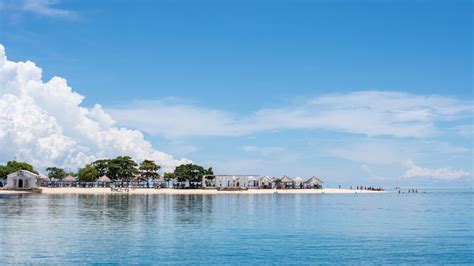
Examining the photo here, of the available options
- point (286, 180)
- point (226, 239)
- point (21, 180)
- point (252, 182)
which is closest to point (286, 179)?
point (286, 180)

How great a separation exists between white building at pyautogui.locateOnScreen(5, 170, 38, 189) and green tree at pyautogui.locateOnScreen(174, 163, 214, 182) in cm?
3751

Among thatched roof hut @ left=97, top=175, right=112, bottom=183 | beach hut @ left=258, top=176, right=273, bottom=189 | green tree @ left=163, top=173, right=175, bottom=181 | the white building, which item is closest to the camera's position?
the white building

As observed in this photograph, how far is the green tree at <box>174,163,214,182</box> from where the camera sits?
474ft

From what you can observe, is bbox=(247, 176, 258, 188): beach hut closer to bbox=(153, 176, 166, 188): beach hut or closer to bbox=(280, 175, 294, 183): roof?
bbox=(280, 175, 294, 183): roof

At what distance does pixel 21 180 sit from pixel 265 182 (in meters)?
68.0

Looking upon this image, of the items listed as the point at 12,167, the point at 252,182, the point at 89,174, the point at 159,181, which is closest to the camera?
the point at 12,167

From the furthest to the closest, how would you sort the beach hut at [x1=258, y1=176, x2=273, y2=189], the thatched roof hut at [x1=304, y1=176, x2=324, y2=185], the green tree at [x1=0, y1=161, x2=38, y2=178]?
the thatched roof hut at [x1=304, y1=176, x2=324, y2=185] → the beach hut at [x1=258, y1=176, x2=273, y2=189] → the green tree at [x1=0, y1=161, x2=38, y2=178]

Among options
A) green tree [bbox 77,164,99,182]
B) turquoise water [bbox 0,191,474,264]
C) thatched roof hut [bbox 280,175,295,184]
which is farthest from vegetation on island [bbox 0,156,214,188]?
turquoise water [bbox 0,191,474,264]

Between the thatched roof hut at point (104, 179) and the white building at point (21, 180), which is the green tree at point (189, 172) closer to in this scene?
the thatched roof hut at point (104, 179)

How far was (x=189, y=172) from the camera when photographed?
145000mm

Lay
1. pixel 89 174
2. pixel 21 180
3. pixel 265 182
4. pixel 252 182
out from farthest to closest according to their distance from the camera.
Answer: pixel 265 182
pixel 252 182
pixel 89 174
pixel 21 180

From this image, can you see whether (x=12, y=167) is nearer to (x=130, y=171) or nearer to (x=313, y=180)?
(x=130, y=171)

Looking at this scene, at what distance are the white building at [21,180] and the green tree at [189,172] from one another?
37.5 meters

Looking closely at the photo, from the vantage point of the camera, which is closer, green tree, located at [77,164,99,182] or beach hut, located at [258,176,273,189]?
green tree, located at [77,164,99,182]
